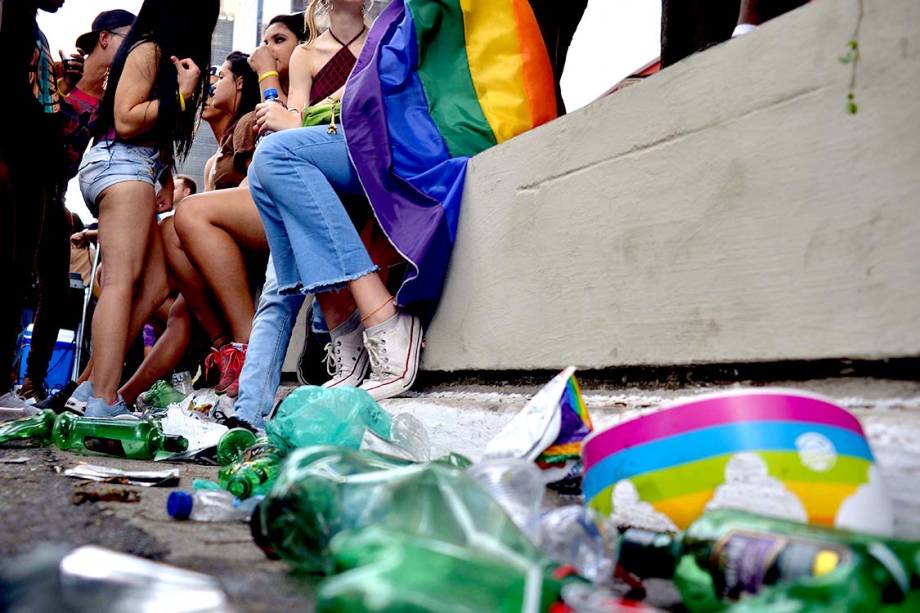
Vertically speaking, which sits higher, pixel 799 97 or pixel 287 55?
pixel 287 55

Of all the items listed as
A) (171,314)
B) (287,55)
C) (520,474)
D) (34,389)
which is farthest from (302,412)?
(34,389)

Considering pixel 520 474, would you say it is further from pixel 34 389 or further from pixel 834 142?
pixel 34 389

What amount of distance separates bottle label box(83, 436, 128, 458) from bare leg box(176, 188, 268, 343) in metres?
0.98

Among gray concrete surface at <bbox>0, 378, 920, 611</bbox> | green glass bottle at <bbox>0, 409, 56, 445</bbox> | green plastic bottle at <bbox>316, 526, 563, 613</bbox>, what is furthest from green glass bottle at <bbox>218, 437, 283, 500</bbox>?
green glass bottle at <bbox>0, 409, 56, 445</bbox>

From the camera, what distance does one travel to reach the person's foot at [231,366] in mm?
3535

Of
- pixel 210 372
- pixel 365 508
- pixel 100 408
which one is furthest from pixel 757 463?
pixel 210 372

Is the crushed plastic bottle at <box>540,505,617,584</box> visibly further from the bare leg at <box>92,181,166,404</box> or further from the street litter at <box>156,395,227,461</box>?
the bare leg at <box>92,181,166,404</box>

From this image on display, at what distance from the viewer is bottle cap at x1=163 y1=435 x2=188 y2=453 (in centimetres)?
271

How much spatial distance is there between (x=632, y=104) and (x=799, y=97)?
1.54 feet

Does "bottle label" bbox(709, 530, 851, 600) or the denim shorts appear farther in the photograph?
the denim shorts

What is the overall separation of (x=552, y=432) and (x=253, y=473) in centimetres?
71

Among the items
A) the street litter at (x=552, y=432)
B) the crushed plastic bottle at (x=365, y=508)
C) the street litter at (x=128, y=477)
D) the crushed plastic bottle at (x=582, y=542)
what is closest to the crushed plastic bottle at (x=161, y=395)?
the street litter at (x=128, y=477)

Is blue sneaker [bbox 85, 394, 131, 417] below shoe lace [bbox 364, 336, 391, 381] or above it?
below

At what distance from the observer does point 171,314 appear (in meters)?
4.61
